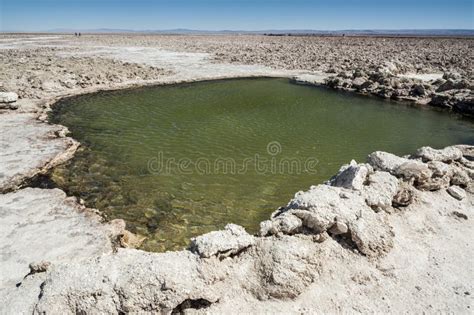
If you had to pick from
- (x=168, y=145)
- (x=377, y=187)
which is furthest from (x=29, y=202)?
(x=377, y=187)

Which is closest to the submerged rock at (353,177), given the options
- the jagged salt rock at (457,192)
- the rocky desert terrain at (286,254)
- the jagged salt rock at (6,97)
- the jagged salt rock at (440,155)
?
the rocky desert terrain at (286,254)

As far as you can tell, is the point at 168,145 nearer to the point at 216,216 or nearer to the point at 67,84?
the point at 216,216

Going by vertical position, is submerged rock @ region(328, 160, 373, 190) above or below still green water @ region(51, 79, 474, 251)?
above

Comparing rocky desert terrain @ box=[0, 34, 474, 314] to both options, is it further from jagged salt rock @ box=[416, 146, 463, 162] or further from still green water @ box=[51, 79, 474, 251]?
still green water @ box=[51, 79, 474, 251]

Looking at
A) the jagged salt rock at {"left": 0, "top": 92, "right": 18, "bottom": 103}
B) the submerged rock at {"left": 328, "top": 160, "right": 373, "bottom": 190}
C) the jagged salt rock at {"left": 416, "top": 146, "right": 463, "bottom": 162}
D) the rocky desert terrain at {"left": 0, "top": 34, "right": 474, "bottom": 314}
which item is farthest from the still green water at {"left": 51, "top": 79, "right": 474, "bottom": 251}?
the jagged salt rock at {"left": 416, "top": 146, "right": 463, "bottom": 162}

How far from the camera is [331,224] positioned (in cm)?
755

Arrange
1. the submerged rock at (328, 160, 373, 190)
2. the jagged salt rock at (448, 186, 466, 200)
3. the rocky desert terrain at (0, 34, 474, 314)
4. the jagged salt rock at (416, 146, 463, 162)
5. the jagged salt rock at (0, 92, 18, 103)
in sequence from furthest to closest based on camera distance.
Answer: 1. the jagged salt rock at (0, 92, 18, 103)
2. the jagged salt rock at (416, 146, 463, 162)
3. the jagged salt rock at (448, 186, 466, 200)
4. the submerged rock at (328, 160, 373, 190)
5. the rocky desert terrain at (0, 34, 474, 314)

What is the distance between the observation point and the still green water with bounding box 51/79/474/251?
35.5 feet

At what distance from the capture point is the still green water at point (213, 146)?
35.5 ft

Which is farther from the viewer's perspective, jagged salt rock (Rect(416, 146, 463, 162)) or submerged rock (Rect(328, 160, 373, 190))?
jagged salt rock (Rect(416, 146, 463, 162))

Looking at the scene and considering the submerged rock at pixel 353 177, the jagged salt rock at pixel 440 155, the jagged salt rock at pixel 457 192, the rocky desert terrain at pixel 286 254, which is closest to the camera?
the rocky desert terrain at pixel 286 254

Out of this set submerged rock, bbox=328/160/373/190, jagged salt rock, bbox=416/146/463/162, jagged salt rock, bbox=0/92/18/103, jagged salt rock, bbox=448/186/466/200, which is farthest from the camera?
jagged salt rock, bbox=0/92/18/103

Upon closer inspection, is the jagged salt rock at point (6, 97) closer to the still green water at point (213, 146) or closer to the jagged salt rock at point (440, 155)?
the still green water at point (213, 146)

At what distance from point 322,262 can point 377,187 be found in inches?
111
